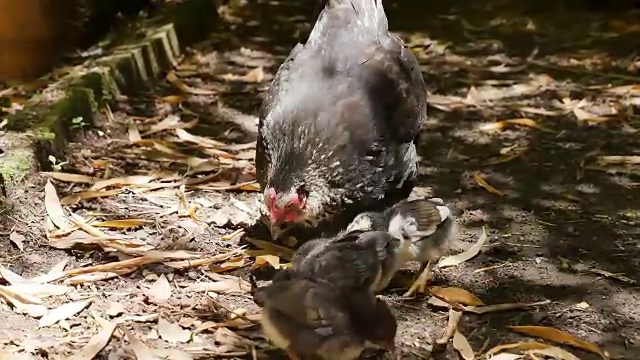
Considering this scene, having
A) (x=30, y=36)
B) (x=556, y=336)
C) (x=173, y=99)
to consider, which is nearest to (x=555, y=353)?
(x=556, y=336)

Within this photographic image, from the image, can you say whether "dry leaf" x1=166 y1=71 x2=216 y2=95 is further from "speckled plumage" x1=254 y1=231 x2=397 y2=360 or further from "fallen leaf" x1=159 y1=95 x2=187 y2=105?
"speckled plumage" x1=254 y1=231 x2=397 y2=360

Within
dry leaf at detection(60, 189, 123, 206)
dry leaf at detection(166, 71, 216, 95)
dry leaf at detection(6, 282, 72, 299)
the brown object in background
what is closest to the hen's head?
dry leaf at detection(6, 282, 72, 299)

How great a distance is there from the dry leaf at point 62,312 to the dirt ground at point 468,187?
24 millimetres

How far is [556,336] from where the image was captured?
9.93 feet

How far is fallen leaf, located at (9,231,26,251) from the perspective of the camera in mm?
3492

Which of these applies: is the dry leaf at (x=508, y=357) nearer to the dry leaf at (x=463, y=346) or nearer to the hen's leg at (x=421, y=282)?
the dry leaf at (x=463, y=346)

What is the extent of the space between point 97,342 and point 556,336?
1633 mm

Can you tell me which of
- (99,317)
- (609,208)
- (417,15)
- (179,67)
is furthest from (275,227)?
(417,15)

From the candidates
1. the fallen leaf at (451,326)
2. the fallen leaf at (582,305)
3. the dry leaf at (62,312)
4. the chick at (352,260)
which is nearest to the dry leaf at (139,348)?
the dry leaf at (62,312)

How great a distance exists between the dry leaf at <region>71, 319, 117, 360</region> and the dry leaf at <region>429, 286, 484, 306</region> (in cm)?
126

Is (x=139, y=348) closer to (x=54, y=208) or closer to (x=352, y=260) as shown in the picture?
(x=352, y=260)

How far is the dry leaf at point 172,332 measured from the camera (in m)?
3.02

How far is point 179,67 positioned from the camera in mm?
5812

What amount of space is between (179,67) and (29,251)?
2.57 metres
